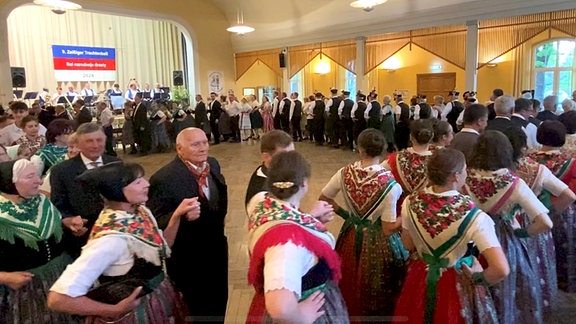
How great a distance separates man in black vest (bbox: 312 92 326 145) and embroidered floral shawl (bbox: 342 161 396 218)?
374 inches

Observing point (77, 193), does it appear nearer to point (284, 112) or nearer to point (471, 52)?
point (471, 52)

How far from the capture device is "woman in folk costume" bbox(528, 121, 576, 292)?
2988mm

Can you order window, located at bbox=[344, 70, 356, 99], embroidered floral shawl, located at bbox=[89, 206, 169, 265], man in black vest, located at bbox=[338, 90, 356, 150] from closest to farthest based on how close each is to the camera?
1. embroidered floral shawl, located at bbox=[89, 206, 169, 265]
2. man in black vest, located at bbox=[338, 90, 356, 150]
3. window, located at bbox=[344, 70, 356, 99]

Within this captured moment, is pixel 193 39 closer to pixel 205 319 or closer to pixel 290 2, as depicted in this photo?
pixel 290 2

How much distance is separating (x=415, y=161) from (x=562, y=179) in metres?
0.99

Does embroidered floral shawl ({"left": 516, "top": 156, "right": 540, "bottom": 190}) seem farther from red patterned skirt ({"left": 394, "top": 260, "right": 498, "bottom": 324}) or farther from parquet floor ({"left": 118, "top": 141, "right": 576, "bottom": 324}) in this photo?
parquet floor ({"left": 118, "top": 141, "right": 576, "bottom": 324})

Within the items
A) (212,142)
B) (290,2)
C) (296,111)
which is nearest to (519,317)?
(296,111)

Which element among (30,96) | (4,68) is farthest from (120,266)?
(30,96)

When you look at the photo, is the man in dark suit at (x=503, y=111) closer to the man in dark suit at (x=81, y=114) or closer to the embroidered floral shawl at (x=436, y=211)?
the embroidered floral shawl at (x=436, y=211)

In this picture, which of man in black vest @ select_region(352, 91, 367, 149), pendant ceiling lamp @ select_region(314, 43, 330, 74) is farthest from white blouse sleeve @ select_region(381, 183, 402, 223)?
pendant ceiling lamp @ select_region(314, 43, 330, 74)

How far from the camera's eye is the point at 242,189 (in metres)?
7.16

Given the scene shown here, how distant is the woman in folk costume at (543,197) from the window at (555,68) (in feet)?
31.2

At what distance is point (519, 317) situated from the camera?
2.52 metres

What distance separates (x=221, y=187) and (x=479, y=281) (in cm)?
137
